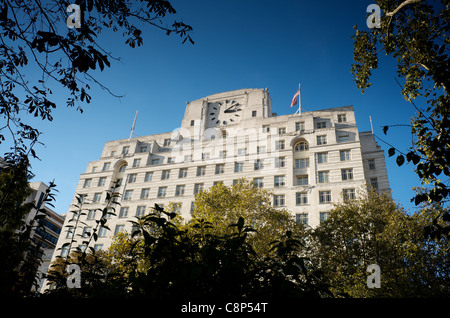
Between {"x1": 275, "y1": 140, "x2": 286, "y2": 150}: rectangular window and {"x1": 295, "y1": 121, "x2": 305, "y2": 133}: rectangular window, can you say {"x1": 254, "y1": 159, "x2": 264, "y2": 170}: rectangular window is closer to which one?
{"x1": 275, "y1": 140, "x2": 286, "y2": 150}: rectangular window

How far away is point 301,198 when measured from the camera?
36625 millimetres

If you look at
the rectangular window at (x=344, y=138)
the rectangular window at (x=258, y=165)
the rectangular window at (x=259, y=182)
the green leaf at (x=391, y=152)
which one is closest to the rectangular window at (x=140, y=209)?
the rectangular window at (x=259, y=182)

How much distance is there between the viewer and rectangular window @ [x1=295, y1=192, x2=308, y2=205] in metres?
36.3

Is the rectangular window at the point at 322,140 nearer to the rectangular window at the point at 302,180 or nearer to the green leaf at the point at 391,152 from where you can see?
the rectangular window at the point at 302,180

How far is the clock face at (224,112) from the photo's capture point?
5053 centimetres

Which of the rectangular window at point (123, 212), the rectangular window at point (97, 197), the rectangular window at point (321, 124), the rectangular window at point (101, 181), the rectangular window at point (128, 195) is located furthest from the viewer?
the rectangular window at point (101, 181)

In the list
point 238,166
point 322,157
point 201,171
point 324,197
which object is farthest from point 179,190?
point 322,157

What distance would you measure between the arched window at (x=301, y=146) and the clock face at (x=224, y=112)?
40.3 ft

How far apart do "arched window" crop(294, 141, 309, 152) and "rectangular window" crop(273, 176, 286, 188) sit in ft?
18.1

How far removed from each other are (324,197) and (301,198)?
282cm

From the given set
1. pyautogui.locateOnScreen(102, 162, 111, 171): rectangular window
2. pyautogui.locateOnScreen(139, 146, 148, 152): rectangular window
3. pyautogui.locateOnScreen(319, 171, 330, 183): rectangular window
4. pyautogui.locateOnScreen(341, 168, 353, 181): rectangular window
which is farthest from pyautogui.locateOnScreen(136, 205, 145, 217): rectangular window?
pyautogui.locateOnScreen(341, 168, 353, 181): rectangular window

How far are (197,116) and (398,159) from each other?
48.0 metres

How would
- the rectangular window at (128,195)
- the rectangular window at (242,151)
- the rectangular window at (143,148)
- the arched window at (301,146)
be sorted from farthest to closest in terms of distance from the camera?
the rectangular window at (143,148), the rectangular window at (128,195), the rectangular window at (242,151), the arched window at (301,146)
